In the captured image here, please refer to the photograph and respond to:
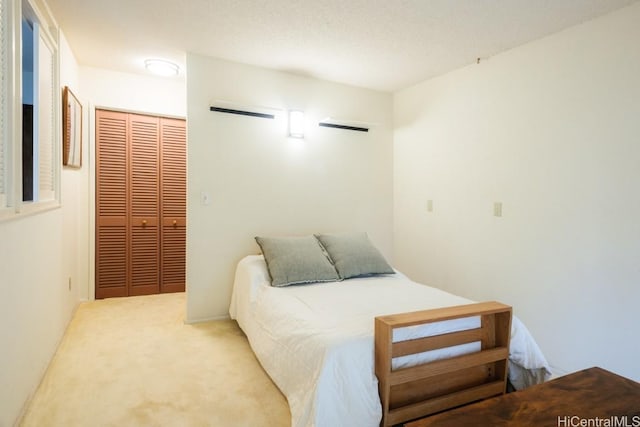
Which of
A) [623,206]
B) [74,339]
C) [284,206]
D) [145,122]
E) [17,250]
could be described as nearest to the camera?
[17,250]

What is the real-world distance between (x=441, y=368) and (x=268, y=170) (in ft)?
7.54

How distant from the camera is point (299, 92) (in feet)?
11.6

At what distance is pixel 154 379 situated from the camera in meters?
2.19

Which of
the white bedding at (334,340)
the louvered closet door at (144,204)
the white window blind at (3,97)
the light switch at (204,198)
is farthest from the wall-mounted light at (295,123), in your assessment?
the white window blind at (3,97)

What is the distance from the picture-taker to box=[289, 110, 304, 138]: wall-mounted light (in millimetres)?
3412

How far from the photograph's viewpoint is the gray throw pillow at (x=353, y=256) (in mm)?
2854

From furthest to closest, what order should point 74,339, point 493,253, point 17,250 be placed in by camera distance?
point 493,253 < point 74,339 < point 17,250

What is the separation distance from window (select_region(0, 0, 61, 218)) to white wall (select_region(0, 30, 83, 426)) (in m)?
0.15

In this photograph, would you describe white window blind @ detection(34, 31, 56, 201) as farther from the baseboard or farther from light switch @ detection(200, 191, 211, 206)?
the baseboard

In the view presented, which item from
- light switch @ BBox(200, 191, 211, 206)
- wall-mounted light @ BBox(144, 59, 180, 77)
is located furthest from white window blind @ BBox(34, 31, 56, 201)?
light switch @ BBox(200, 191, 211, 206)

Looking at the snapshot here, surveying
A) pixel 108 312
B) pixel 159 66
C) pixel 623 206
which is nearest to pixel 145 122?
pixel 159 66

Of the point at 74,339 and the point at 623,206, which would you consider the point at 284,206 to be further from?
the point at 623,206

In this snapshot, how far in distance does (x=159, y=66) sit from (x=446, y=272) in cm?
332

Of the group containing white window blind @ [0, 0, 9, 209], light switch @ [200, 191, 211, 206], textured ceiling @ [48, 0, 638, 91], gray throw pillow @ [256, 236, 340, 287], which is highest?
textured ceiling @ [48, 0, 638, 91]
